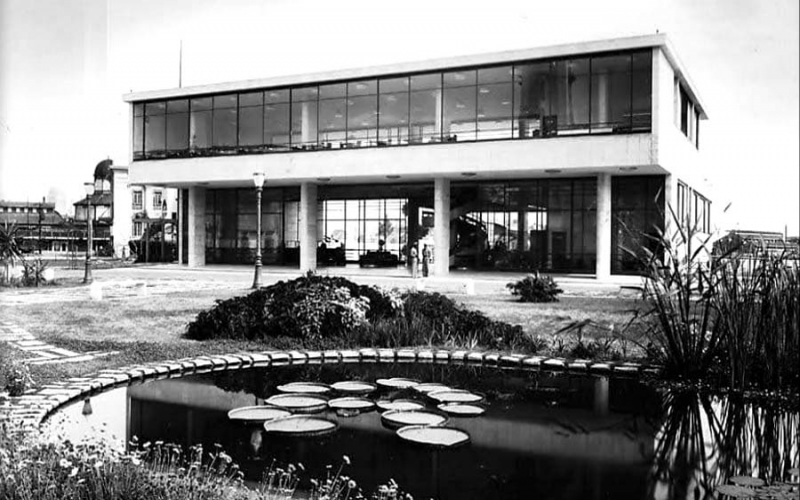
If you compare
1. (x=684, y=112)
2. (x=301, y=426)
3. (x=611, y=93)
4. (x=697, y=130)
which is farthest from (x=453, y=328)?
(x=697, y=130)

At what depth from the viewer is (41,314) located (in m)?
15.8

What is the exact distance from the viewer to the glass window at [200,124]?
36.5m

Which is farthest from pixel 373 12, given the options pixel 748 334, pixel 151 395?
pixel 748 334

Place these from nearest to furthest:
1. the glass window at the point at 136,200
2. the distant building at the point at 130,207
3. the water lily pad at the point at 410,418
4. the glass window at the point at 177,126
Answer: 1. the water lily pad at the point at 410,418
2. the glass window at the point at 177,126
3. the distant building at the point at 130,207
4. the glass window at the point at 136,200

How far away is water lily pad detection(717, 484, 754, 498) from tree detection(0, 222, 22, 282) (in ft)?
71.8

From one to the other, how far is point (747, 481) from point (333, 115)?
31554mm

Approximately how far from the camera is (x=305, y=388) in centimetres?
810

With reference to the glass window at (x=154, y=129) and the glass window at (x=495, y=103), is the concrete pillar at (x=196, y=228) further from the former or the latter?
the glass window at (x=495, y=103)

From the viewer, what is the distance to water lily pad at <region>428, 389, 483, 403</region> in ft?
24.7

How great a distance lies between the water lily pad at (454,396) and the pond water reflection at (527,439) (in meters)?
0.14

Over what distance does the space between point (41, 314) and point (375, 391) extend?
34.4 feet

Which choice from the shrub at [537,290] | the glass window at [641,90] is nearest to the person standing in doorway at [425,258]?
the glass window at [641,90]

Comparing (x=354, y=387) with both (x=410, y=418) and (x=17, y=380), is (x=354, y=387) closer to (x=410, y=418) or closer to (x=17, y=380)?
(x=410, y=418)

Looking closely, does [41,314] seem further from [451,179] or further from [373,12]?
Answer: [451,179]
